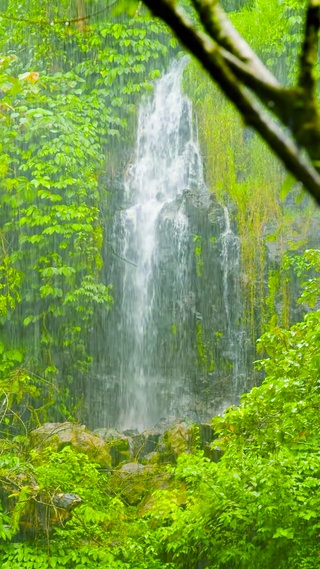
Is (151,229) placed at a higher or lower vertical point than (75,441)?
higher

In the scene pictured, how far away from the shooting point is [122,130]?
47.4ft

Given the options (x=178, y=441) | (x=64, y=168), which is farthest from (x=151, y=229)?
(x=178, y=441)

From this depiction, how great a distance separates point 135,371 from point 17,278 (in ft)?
11.1

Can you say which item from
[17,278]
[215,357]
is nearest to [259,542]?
[17,278]

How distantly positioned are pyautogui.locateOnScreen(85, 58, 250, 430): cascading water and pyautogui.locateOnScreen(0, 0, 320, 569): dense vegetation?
0.39 m

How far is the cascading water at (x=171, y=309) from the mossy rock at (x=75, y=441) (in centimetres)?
376

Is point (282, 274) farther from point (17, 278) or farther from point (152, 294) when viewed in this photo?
point (17, 278)

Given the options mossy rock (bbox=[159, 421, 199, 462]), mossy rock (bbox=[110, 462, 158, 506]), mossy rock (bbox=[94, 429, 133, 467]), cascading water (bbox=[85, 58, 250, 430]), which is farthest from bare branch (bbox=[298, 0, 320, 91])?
cascading water (bbox=[85, 58, 250, 430])

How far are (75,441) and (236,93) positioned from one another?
828 centimetres

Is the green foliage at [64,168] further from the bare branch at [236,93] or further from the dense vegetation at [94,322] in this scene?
the bare branch at [236,93]

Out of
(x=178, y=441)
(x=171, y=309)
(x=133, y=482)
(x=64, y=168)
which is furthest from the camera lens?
(x=171, y=309)

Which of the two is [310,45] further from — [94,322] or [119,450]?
[94,322]

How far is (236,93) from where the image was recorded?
36.7 inches

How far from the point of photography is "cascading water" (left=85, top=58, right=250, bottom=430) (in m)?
13.0
